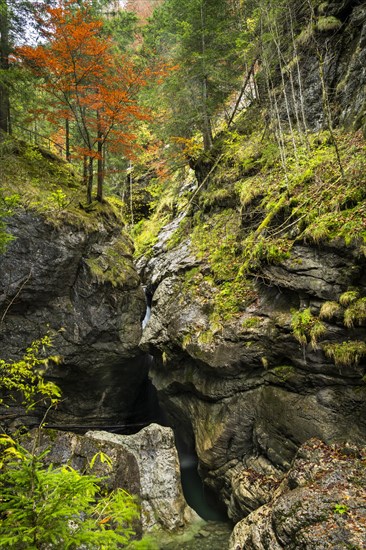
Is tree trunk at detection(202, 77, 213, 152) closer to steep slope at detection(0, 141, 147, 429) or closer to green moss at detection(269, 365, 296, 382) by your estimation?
steep slope at detection(0, 141, 147, 429)

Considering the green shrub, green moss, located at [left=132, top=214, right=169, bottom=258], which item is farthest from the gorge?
green moss, located at [left=132, top=214, right=169, bottom=258]

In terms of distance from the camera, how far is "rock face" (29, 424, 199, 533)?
8602 mm

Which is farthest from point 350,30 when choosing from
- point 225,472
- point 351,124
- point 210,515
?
point 210,515

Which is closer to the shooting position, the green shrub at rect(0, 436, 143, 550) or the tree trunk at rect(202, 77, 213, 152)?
the green shrub at rect(0, 436, 143, 550)

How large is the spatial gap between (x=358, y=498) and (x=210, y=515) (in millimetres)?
5842

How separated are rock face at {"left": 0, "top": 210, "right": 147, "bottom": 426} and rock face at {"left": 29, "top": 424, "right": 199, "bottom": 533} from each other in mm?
2667

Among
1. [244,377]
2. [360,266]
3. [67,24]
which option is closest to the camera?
[360,266]

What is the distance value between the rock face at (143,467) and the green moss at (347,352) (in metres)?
5.96

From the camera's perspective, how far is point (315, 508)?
5523mm

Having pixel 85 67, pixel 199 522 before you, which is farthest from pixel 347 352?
pixel 85 67

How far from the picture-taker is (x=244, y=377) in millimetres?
8734

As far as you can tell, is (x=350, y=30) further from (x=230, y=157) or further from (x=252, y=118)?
(x=230, y=157)

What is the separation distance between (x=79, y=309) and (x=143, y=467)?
5.62 m

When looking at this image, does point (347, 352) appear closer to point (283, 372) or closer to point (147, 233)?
point (283, 372)
